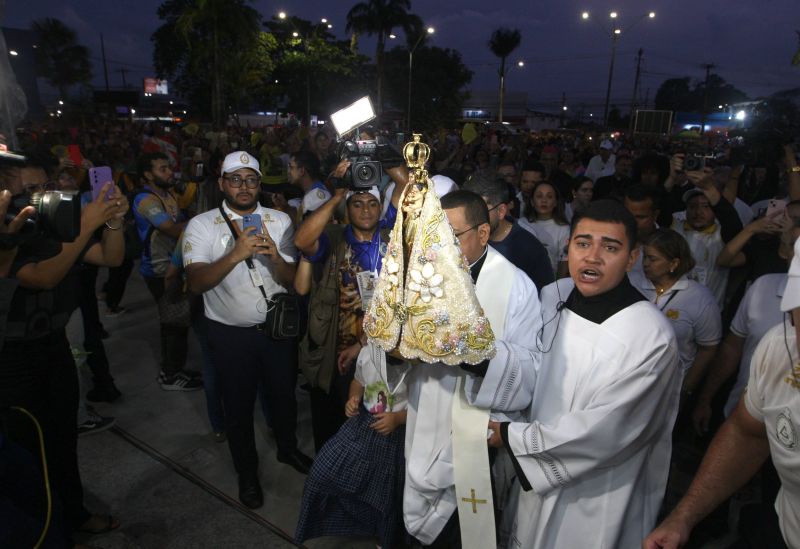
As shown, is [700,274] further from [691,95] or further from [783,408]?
[691,95]

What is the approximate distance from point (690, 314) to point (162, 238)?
163 inches

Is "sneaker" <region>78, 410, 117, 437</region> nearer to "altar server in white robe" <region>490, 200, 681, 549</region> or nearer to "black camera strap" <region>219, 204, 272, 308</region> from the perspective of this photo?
"black camera strap" <region>219, 204, 272, 308</region>

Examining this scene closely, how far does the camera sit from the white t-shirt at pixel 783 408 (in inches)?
65.4

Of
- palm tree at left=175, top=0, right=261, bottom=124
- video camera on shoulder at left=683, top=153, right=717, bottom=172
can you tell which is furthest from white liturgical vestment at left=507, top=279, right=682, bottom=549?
palm tree at left=175, top=0, right=261, bottom=124

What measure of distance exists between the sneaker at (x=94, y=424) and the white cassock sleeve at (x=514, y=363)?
333cm

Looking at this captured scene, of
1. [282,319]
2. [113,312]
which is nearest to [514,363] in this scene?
[282,319]

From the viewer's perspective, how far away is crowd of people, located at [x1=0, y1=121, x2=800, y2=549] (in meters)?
1.96

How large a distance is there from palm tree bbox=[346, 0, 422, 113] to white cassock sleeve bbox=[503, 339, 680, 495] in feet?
102

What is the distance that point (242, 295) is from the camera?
10.4ft

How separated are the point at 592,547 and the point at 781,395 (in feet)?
3.06

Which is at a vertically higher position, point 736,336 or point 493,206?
point 493,206

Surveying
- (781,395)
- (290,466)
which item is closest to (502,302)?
(781,395)

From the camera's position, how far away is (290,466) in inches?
146

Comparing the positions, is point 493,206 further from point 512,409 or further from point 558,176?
point 558,176
